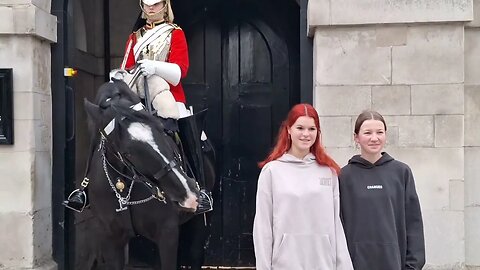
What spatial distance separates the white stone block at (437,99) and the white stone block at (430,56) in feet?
0.16

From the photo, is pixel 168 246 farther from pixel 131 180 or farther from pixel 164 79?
pixel 164 79

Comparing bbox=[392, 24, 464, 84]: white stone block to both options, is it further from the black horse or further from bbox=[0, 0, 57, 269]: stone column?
bbox=[0, 0, 57, 269]: stone column

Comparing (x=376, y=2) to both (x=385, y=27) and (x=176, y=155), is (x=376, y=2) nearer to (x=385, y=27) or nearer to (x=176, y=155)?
(x=385, y=27)

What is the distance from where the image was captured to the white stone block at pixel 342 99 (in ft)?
16.8

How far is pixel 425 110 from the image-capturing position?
16.7ft

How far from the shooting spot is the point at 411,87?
509 centimetres

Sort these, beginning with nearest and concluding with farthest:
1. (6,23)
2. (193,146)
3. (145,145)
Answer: (145,145), (193,146), (6,23)

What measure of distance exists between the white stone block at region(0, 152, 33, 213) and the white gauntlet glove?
139 centimetres

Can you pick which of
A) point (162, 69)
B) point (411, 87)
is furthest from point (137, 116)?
point (411, 87)

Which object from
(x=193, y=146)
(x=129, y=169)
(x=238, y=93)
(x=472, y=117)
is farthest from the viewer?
(x=238, y=93)

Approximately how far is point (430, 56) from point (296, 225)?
7.92 feet

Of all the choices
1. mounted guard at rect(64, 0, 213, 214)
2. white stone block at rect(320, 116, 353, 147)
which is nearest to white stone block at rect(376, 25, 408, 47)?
white stone block at rect(320, 116, 353, 147)

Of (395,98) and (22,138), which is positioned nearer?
(395,98)

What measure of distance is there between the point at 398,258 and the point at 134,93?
7.06ft
